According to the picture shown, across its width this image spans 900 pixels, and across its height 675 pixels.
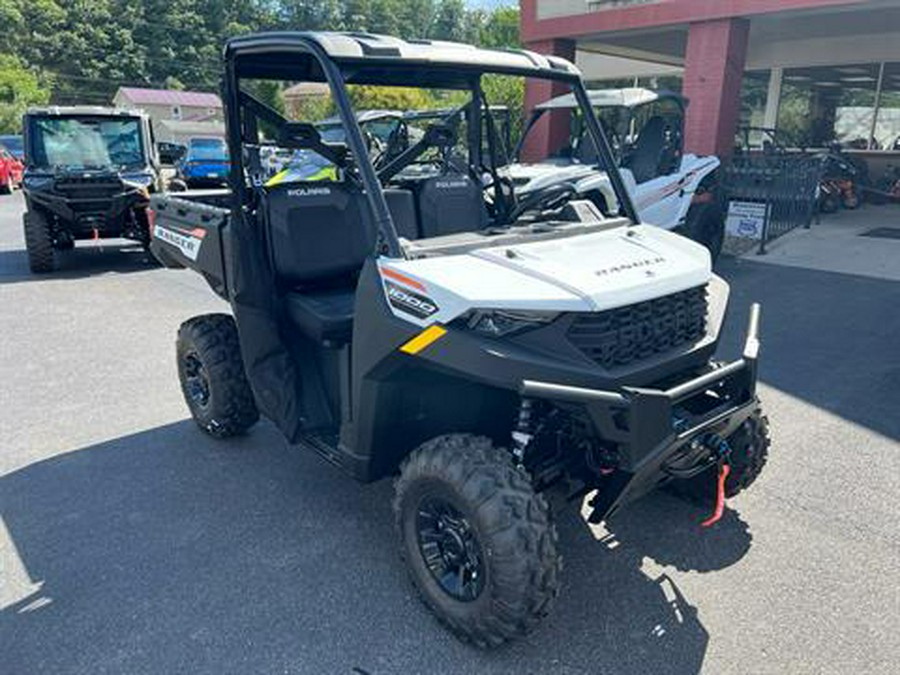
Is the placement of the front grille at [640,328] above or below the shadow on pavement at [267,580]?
above

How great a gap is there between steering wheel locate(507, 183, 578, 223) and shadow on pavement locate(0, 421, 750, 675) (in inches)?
59.3


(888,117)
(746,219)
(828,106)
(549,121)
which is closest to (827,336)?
(746,219)

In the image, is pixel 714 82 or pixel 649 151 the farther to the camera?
pixel 714 82

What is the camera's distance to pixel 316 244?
135 inches

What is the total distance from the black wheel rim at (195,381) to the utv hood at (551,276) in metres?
2.02

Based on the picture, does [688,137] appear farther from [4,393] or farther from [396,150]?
[4,393]

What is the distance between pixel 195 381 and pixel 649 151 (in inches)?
273

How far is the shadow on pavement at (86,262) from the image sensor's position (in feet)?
28.2

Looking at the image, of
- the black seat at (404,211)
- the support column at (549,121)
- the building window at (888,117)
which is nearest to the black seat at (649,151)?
the support column at (549,121)

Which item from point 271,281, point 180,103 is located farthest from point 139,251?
point 180,103

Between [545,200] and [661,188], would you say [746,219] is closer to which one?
[661,188]

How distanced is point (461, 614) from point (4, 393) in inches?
156

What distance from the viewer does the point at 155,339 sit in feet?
20.0

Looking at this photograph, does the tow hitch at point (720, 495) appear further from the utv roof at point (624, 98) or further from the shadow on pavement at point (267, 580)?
the utv roof at point (624, 98)
